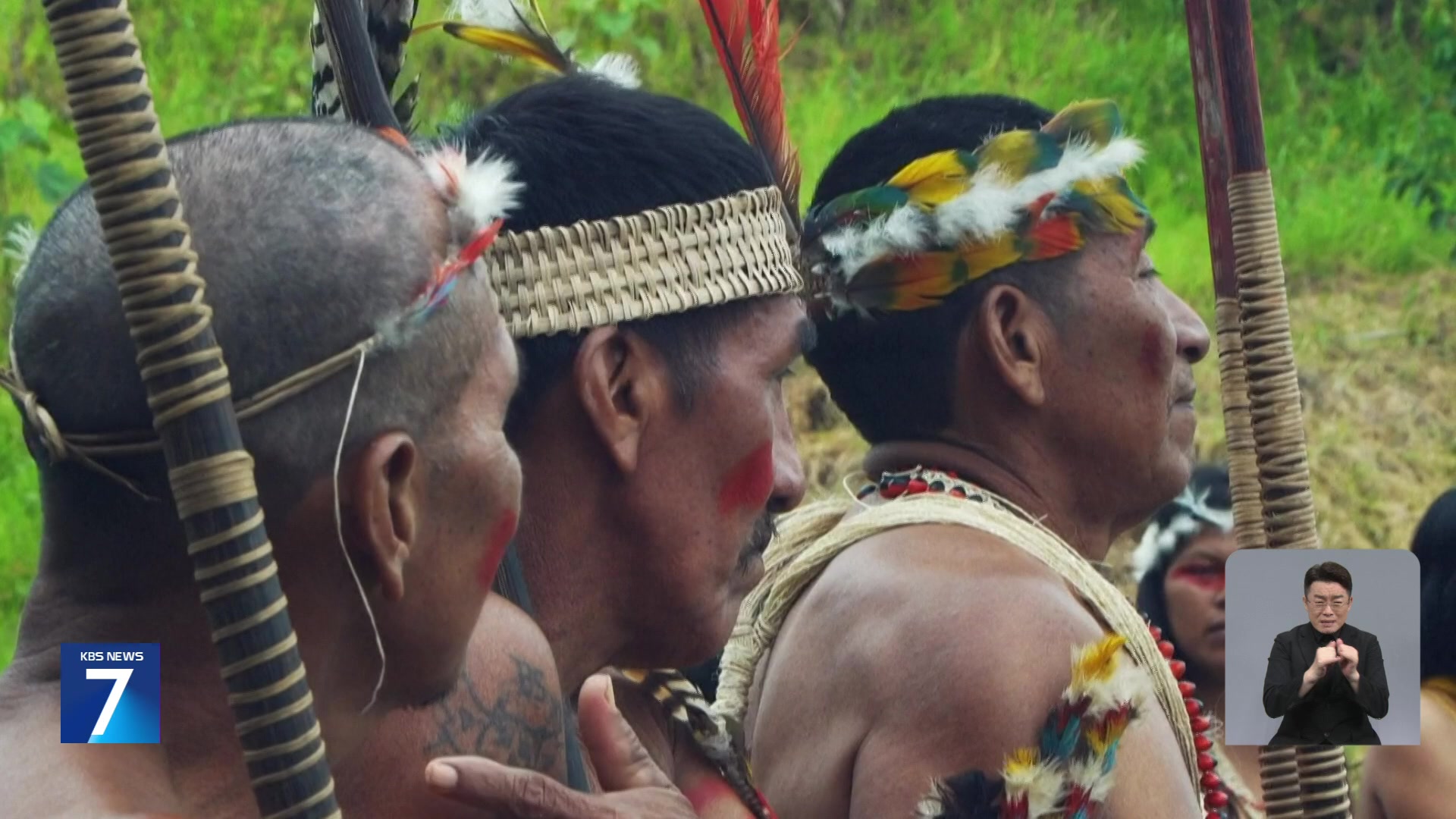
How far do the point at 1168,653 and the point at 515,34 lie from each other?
4.82 ft

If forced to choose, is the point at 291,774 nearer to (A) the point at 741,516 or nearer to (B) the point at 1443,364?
(A) the point at 741,516

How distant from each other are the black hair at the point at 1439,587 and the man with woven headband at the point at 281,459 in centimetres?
318

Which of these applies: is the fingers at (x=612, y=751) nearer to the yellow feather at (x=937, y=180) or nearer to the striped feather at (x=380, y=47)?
the striped feather at (x=380, y=47)

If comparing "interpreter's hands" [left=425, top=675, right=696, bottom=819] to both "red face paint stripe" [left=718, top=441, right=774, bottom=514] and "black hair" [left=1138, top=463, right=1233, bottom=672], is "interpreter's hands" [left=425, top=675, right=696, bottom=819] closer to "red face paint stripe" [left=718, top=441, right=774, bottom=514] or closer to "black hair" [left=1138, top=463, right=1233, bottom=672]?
"red face paint stripe" [left=718, top=441, right=774, bottom=514]

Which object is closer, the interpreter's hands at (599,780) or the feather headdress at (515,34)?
the interpreter's hands at (599,780)

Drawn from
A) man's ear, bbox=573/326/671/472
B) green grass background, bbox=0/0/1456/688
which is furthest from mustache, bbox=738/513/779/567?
green grass background, bbox=0/0/1456/688

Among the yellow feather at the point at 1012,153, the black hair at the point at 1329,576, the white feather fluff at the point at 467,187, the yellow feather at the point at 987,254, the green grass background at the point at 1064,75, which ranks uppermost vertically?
the green grass background at the point at 1064,75

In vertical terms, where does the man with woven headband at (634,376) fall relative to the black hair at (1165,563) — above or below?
above

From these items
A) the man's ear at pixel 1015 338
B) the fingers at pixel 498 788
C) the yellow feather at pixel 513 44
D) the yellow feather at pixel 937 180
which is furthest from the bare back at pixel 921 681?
the yellow feather at pixel 513 44

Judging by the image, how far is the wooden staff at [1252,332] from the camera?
3.32 m

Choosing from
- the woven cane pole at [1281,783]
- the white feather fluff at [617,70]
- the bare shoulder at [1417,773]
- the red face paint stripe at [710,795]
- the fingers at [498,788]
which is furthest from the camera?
the bare shoulder at [1417,773]

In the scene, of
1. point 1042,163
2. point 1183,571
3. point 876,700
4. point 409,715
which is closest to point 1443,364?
point 1183,571

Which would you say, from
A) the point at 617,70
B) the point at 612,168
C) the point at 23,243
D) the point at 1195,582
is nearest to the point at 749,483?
the point at 612,168

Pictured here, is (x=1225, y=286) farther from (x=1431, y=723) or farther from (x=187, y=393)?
(x=187, y=393)
